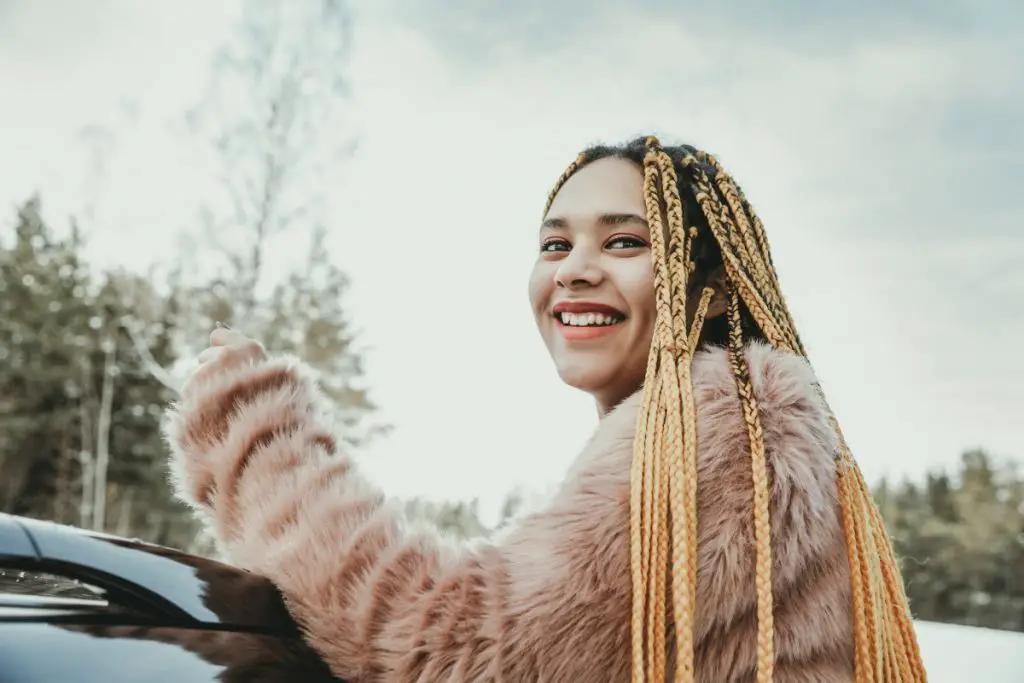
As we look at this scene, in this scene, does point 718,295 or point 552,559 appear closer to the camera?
point 552,559

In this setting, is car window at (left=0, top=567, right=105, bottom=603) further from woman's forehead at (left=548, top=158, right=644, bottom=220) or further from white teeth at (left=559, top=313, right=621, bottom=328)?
woman's forehead at (left=548, top=158, right=644, bottom=220)

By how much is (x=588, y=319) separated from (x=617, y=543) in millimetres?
652

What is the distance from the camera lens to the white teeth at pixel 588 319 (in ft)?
5.25

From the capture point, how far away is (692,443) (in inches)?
44.8

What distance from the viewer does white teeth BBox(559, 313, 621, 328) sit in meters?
1.60

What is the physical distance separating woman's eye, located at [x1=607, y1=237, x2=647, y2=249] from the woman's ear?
17 centimetres

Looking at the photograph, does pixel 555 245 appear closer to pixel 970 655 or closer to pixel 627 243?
pixel 627 243

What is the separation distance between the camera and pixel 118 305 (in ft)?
52.9

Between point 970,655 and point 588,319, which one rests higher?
point 588,319

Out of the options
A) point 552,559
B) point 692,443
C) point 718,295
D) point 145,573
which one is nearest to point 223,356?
point 145,573

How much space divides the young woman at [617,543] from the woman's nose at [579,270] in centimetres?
17

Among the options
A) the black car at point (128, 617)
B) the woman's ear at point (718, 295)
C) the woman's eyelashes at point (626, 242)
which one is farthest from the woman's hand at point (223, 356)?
the woman's ear at point (718, 295)

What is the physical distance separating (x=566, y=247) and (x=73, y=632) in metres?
1.22

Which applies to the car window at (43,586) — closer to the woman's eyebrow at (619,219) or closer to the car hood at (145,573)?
the car hood at (145,573)
